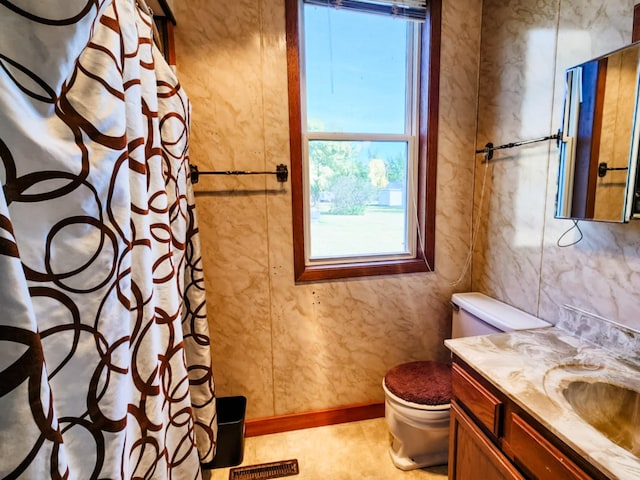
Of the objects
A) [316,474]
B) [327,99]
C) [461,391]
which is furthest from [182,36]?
[316,474]

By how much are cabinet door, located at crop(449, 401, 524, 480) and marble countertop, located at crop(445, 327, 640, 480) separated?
0.73ft

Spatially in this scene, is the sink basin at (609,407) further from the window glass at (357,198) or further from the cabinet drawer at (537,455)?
the window glass at (357,198)

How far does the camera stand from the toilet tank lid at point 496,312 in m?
1.39

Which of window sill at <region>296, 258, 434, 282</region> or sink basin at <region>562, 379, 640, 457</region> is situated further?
window sill at <region>296, 258, 434, 282</region>

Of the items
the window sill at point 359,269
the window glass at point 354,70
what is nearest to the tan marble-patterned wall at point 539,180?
the window sill at point 359,269

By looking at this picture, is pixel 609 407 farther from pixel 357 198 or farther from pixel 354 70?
pixel 354 70

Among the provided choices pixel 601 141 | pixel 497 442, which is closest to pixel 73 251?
pixel 497 442

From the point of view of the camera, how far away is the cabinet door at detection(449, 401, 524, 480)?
0.95 m

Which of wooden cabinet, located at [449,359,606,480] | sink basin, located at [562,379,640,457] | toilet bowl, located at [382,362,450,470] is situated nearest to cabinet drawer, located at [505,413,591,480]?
wooden cabinet, located at [449,359,606,480]

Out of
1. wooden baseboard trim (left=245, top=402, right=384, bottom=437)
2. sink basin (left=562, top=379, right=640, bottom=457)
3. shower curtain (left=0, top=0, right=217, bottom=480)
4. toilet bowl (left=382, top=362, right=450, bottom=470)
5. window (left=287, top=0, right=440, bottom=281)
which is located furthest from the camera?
wooden baseboard trim (left=245, top=402, right=384, bottom=437)

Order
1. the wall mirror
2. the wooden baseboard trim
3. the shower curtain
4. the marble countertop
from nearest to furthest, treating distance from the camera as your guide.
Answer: the shower curtain, the marble countertop, the wall mirror, the wooden baseboard trim

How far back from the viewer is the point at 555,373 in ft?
3.24

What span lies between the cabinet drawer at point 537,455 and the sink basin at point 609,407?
17 centimetres

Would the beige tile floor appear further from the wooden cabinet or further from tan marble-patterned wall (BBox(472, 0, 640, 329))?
tan marble-patterned wall (BBox(472, 0, 640, 329))
